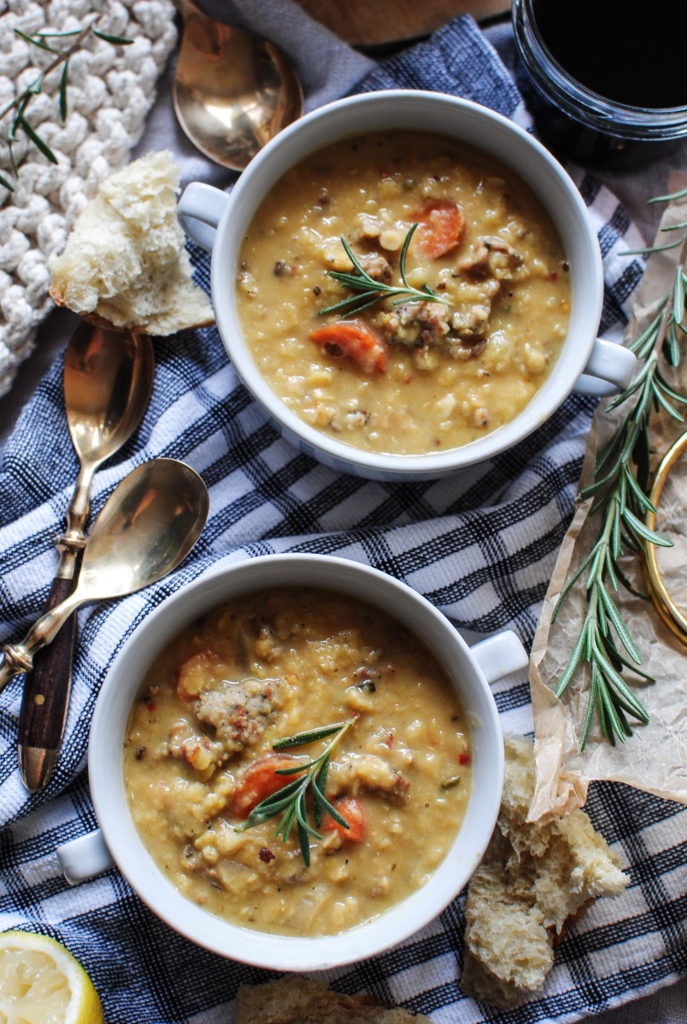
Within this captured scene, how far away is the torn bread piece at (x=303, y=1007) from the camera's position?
2.35 m

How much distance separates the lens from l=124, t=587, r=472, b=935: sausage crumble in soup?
6.92 ft

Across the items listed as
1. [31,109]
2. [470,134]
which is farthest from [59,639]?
[470,134]

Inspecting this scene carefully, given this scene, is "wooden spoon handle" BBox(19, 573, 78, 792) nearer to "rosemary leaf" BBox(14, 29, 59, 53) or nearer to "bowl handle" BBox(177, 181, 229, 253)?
"bowl handle" BBox(177, 181, 229, 253)

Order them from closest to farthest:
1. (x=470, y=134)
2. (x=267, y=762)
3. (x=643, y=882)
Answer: (x=267, y=762) < (x=470, y=134) < (x=643, y=882)

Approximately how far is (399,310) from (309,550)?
25.4 inches

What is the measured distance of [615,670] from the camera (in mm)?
2420

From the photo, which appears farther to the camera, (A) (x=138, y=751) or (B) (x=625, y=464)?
(B) (x=625, y=464)

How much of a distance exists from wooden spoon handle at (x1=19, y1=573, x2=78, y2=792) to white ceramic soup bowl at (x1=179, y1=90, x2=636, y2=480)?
79 centimetres

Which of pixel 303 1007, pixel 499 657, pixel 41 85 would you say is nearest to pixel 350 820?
pixel 499 657

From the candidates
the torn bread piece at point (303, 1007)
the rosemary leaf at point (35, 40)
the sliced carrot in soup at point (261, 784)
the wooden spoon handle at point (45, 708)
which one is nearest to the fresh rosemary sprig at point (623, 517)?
the sliced carrot in soup at point (261, 784)

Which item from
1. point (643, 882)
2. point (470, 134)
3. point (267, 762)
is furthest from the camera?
point (643, 882)

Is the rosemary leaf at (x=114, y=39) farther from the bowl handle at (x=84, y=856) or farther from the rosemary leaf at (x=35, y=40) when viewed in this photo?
the bowl handle at (x=84, y=856)

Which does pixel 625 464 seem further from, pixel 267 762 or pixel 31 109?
pixel 31 109

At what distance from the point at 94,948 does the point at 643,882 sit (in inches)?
54.9
